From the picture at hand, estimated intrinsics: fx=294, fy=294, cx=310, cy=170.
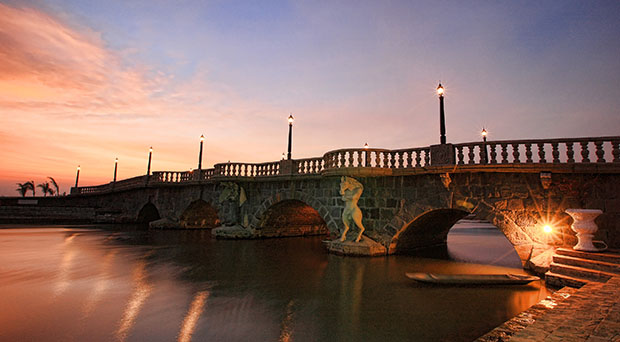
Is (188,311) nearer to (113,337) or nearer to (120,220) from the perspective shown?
(113,337)

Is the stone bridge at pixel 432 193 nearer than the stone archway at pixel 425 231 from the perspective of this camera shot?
Yes

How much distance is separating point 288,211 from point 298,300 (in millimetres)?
12190

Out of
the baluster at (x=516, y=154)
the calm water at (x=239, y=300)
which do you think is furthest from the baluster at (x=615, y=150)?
the calm water at (x=239, y=300)

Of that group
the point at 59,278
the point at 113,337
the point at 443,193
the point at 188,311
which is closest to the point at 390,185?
the point at 443,193

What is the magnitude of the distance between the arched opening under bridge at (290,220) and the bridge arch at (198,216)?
6.50m

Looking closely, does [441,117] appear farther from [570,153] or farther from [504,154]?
[570,153]

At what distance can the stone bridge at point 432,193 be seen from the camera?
810cm

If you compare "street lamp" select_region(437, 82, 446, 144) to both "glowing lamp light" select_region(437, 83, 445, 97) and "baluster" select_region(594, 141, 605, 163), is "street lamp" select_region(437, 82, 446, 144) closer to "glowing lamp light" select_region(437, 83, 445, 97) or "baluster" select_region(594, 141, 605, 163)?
"glowing lamp light" select_region(437, 83, 445, 97)

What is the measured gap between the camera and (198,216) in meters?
24.2

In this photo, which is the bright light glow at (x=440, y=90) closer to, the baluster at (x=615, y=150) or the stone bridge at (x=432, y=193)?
the stone bridge at (x=432, y=193)

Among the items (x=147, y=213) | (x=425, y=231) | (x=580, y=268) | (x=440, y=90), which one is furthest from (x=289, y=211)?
(x=147, y=213)

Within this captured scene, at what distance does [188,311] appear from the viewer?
16.9 ft

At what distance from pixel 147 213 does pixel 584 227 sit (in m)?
31.8

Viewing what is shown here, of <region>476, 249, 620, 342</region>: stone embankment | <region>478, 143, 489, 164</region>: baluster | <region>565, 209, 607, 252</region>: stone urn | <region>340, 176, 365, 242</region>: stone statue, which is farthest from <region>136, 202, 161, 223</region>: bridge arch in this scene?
<region>565, 209, 607, 252</region>: stone urn
